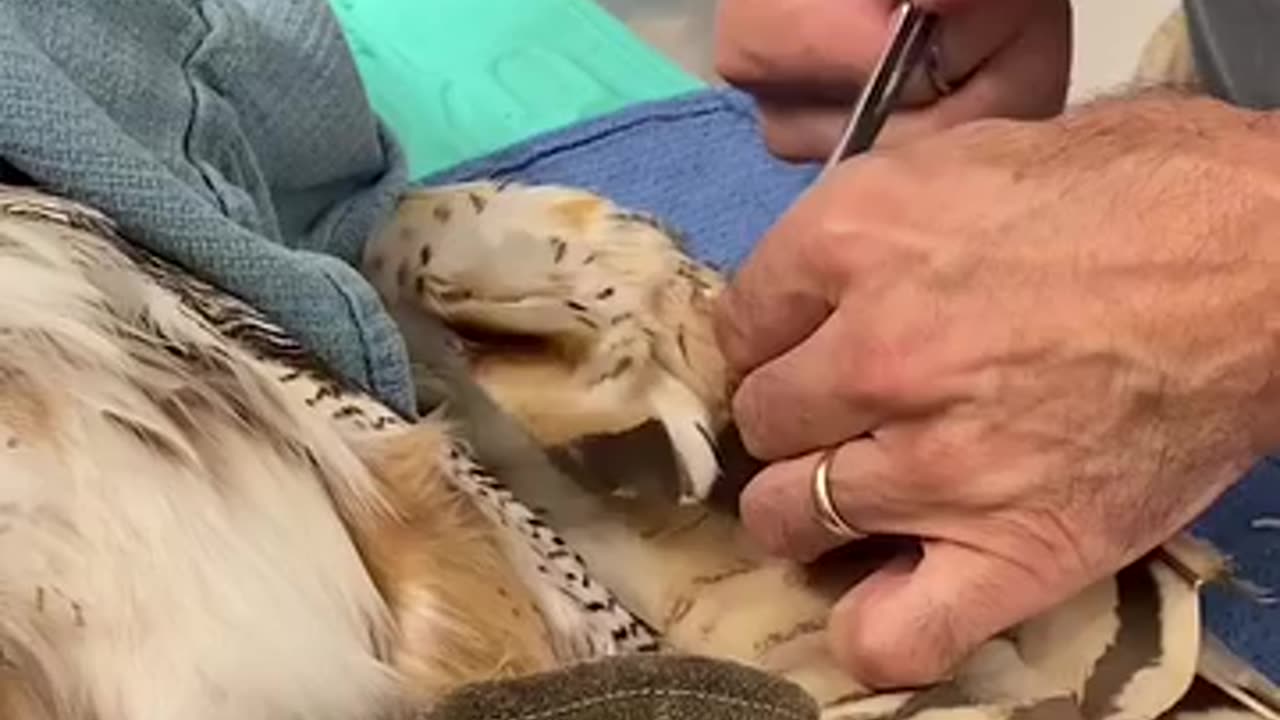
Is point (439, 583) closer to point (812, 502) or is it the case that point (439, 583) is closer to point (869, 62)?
point (812, 502)

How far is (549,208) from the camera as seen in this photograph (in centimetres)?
86

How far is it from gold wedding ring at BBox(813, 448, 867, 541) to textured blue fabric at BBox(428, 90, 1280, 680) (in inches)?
12.6

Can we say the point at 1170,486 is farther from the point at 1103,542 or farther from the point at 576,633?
the point at 576,633

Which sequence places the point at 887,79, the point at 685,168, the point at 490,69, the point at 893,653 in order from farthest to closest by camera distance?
the point at 490,69, the point at 685,168, the point at 887,79, the point at 893,653

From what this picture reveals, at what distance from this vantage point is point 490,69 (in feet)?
4.22

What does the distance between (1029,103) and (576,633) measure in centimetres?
41

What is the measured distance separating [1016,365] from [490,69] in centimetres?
57

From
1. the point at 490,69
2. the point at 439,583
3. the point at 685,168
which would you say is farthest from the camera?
the point at 490,69

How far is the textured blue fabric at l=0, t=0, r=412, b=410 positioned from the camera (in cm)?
65

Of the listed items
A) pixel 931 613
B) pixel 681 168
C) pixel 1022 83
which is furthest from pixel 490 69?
pixel 931 613

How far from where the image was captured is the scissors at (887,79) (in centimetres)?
90

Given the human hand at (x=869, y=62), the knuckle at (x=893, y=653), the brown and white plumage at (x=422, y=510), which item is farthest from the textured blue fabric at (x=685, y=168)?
the knuckle at (x=893, y=653)

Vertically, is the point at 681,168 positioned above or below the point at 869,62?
below

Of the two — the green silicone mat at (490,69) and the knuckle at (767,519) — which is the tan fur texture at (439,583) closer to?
the knuckle at (767,519)
